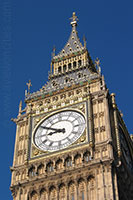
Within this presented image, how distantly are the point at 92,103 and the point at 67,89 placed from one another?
378 centimetres

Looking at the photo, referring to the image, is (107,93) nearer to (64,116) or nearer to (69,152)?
(64,116)

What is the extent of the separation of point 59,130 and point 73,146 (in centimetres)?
257

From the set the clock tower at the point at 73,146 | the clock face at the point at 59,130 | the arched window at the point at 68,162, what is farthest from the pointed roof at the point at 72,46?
the arched window at the point at 68,162

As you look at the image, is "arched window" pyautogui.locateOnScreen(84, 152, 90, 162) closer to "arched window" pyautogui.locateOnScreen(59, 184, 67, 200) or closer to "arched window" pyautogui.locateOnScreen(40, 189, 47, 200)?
"arched window" pyautogui.locateOnScreen(59, 184, 67, 200)

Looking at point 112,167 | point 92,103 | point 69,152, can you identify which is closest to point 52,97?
point 92,103

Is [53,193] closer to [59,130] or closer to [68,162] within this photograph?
[68,162]

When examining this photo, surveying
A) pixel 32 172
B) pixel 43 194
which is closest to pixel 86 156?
pixel 43 194

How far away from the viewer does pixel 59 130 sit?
42.5 meters

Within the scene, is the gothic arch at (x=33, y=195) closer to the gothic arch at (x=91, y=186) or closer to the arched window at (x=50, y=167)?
the arched window at (x=50, y=167)

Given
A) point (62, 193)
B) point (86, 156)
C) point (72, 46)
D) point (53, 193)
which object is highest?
point (72, 46)

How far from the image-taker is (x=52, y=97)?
153ft

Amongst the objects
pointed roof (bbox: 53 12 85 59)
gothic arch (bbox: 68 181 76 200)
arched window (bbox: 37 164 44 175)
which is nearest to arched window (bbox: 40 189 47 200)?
arched window (bbox: 37 164 44 175)

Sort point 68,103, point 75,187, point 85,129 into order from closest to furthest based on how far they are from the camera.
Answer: point 75,187 → point 85,129 → point 68,103

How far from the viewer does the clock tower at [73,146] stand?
38.2m
